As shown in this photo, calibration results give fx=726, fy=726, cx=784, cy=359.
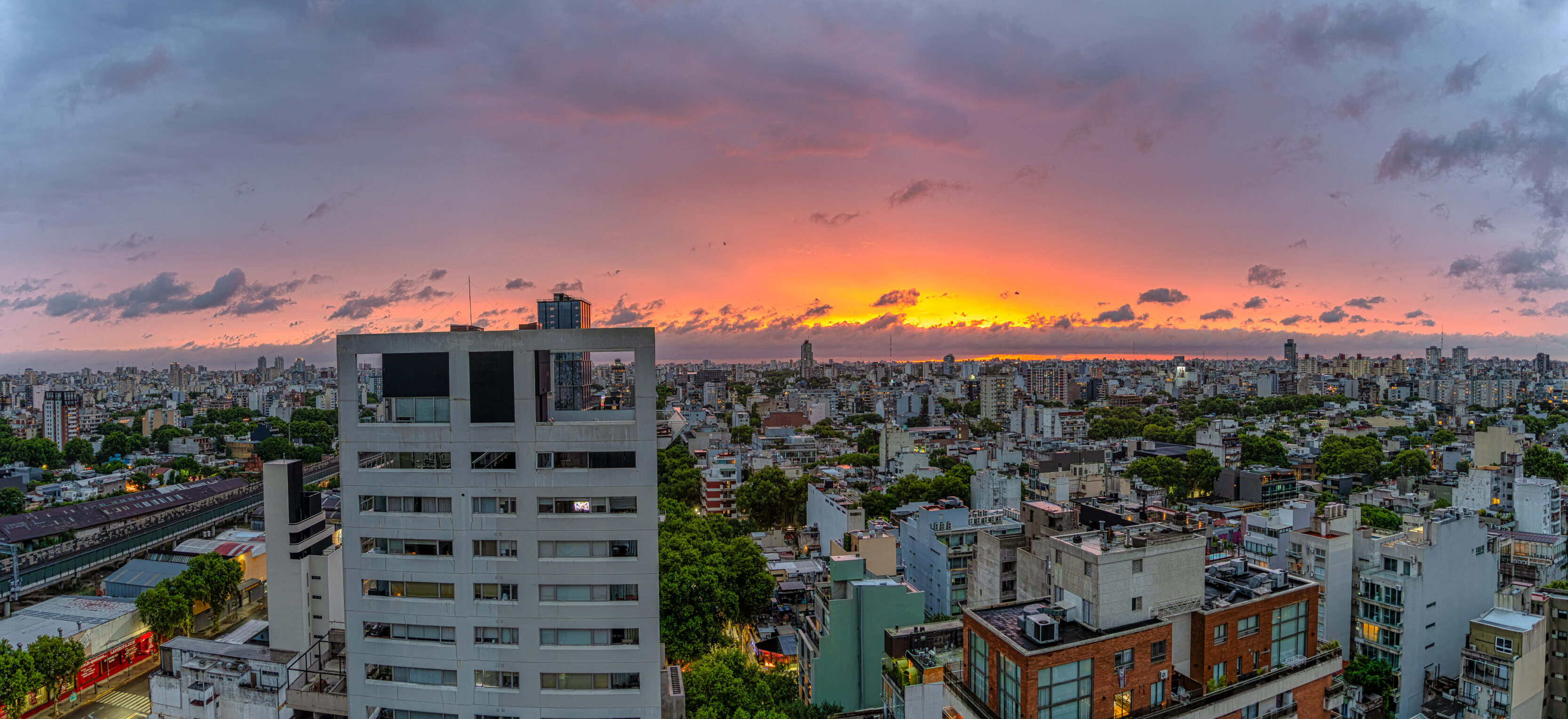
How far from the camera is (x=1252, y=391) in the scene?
538ft

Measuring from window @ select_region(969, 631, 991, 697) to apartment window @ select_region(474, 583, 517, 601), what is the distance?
10184 mm

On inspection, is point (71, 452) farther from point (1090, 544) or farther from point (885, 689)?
point (1090, 544)

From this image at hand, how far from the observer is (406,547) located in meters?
16.7

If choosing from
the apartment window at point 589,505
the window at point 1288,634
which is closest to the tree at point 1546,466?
the window at point 1288,634

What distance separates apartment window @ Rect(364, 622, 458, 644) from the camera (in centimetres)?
1661

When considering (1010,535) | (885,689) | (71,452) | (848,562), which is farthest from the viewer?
(71,452)

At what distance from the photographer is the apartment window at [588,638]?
647 inches

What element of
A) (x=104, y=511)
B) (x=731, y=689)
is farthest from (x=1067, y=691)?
(x=104, y=511)

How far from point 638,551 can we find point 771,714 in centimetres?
656

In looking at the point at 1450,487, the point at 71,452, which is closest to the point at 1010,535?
the point at 1450,487

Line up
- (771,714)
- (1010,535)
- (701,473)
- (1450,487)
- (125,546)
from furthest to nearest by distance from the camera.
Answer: (701,473)
(1450,487)
(125,546)
(1010,535)
(771,714)

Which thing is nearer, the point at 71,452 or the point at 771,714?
the point at 771,714

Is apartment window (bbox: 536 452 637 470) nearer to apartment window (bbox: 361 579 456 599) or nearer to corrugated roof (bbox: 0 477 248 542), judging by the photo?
apartment window (bbox: 361 579 456 599)

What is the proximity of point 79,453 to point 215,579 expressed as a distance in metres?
71.8
